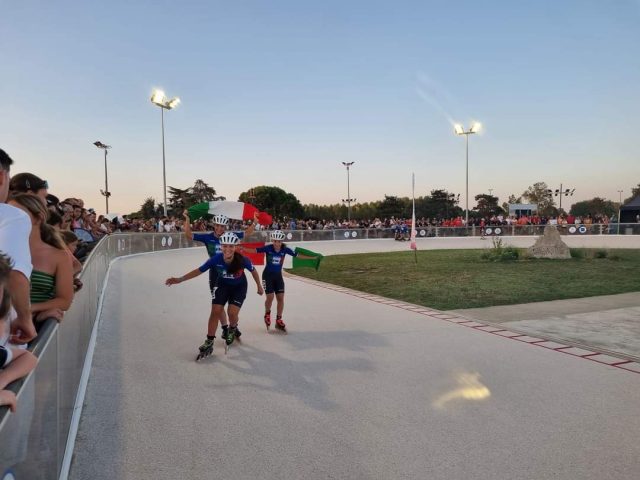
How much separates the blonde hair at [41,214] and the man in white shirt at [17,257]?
558 mm

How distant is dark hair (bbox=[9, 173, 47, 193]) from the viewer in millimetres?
3984

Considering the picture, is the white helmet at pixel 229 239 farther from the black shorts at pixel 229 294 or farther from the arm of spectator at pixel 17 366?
the arm of spectator at pixel 17 366

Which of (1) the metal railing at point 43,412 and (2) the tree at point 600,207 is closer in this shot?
(1) the metal railing at point 43,412

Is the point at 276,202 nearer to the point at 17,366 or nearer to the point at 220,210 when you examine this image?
the point at 220,210

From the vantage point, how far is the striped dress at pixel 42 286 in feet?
11.8

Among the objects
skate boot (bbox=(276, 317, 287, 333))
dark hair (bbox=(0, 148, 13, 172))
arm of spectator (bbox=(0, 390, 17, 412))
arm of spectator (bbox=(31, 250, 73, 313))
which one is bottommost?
skate boot (bbox=(276, 317, 287, 333))

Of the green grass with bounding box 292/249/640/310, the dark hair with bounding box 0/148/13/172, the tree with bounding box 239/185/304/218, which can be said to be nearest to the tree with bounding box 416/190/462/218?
the tree with bounding box 239/185/304/218

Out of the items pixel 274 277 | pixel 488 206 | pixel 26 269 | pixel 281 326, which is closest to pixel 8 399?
pixel 26 269

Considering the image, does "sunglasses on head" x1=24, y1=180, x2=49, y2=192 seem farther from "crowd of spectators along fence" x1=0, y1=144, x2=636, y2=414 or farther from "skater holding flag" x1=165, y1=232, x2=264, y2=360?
"skater holding flag" x1=165, y1=232, x2=264, y2=360

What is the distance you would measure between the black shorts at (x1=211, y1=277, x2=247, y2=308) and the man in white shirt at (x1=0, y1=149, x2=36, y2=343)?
388 cm

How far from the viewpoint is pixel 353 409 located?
4.69 metres

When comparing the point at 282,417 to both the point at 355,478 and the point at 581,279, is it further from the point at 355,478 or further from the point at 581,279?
the point at 581,279

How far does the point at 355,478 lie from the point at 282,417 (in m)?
1.21

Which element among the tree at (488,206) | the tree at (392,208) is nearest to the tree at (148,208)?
the tree at (392,208)
